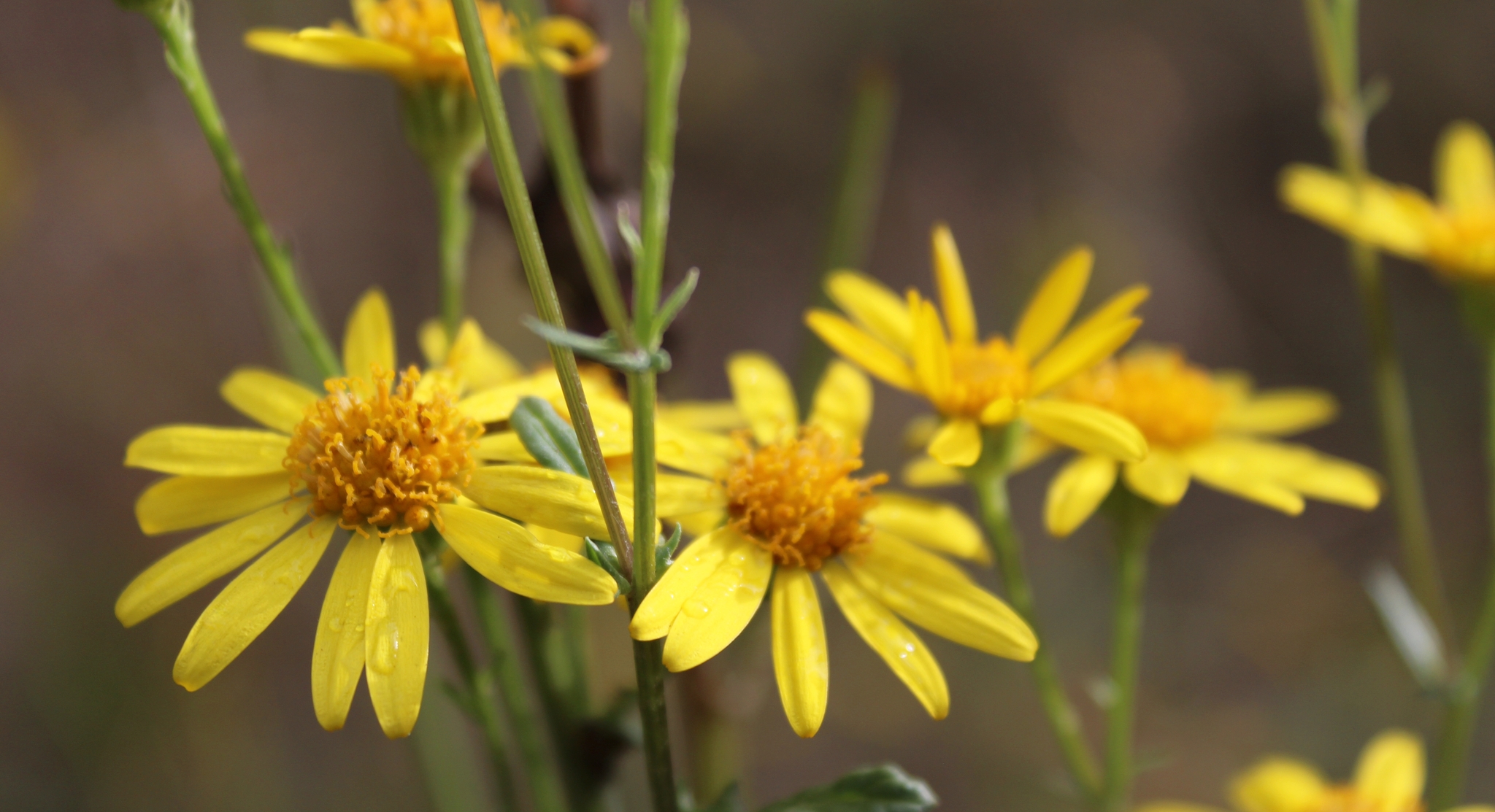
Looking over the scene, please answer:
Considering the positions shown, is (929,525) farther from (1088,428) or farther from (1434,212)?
(1434,212)

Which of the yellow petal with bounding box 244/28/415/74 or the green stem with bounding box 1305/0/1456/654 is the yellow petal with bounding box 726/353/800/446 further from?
the green stem with bounding box 1305/0/1456/654

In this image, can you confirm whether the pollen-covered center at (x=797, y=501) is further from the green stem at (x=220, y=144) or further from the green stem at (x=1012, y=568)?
the green stem at (x=220, y=144)

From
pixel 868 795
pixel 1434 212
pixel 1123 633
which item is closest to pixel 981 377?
pixel 1123 633

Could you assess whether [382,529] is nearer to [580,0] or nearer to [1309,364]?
[580,0]

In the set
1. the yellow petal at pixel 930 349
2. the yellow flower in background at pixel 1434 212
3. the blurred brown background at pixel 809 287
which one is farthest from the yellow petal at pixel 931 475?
the blurred brown background at pixel 809 287

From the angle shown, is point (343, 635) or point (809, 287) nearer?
point (343, 635)

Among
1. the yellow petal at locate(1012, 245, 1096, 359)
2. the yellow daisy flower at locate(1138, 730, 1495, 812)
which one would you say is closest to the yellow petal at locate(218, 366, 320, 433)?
the yellow petal at locate(1012, 245, 1096, 359)
